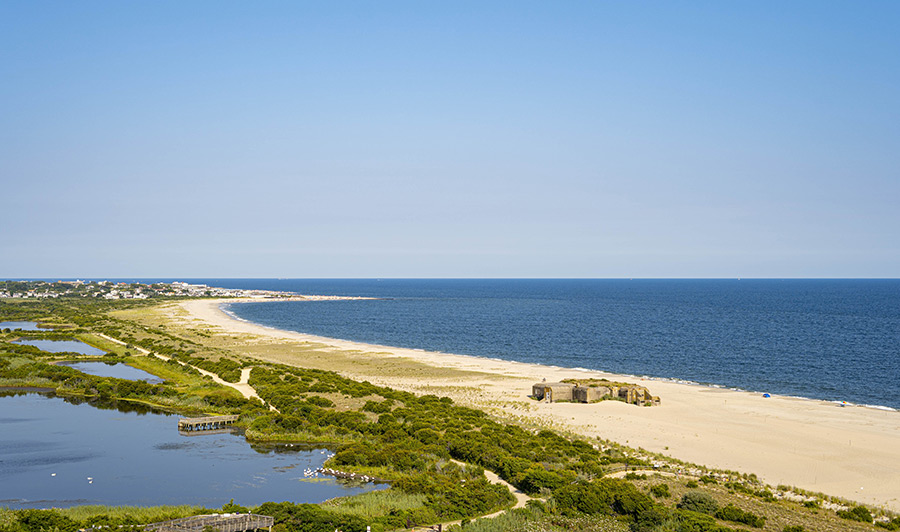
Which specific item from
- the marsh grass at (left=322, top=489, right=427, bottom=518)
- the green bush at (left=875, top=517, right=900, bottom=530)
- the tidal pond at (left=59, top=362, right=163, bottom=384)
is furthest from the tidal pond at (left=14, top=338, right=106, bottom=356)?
the green bush at (left=875, top=517, right=900, bottom=530)

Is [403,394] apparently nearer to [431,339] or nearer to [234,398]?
[234,398]

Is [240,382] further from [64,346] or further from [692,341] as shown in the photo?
[692,341]

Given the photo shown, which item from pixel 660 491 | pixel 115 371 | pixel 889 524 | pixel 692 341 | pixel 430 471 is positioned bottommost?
pixel 115 371

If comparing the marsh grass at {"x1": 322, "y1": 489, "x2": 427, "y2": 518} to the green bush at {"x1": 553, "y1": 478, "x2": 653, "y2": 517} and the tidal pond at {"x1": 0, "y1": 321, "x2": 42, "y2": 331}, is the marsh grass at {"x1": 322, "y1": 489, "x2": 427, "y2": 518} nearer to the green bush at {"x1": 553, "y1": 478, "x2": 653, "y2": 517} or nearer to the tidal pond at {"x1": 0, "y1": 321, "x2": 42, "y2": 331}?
the green bush at {"x1": 553, "y1": 478, "x2": 653, "y2": 517}

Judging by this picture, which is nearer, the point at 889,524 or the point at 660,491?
the point at 889,524

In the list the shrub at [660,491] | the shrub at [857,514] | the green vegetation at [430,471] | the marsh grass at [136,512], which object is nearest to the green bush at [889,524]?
the green vegetation at [430,471]

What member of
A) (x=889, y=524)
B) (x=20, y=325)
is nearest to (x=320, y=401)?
(x=889, y=524)

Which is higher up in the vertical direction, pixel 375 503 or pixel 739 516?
pixel 739 516
